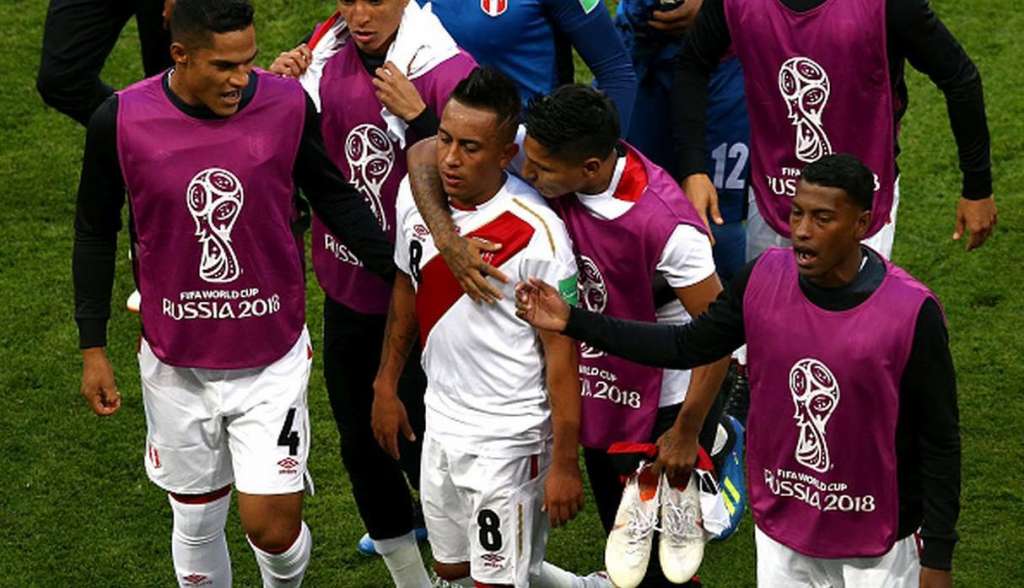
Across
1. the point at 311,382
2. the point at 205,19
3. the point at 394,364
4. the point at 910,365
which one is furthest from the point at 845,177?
the point at 311,382

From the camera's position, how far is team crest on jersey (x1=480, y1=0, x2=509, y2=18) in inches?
281

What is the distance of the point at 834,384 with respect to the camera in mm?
5426

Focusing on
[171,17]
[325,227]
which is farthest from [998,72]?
[171,17]

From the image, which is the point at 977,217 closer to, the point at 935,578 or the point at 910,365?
the point at 910,365

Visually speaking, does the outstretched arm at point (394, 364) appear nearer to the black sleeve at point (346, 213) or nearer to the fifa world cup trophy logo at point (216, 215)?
the black sleeve at point (346, 213)

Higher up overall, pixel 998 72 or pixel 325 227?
pixel 325 227

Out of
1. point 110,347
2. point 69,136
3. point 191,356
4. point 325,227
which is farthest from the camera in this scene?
point 69,136

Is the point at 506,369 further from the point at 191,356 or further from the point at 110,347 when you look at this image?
the point at 110,347

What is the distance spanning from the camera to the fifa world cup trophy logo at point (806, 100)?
6.85 meters

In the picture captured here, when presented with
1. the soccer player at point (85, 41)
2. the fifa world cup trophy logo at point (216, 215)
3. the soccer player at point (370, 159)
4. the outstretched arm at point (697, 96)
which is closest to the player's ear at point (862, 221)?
the outstretched arm at point (697, 96)

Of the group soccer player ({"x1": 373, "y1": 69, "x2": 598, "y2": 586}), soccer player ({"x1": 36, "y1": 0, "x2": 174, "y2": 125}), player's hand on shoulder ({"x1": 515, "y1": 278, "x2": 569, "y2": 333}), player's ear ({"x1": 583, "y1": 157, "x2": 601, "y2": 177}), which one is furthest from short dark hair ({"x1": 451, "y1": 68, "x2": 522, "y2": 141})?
soccer player ({"x1": 36, "y1": 0, "x2": 174, "y2": 125})

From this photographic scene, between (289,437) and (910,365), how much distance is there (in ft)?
6.94

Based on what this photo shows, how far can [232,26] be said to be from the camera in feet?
20.0

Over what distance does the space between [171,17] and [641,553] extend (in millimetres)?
2201
